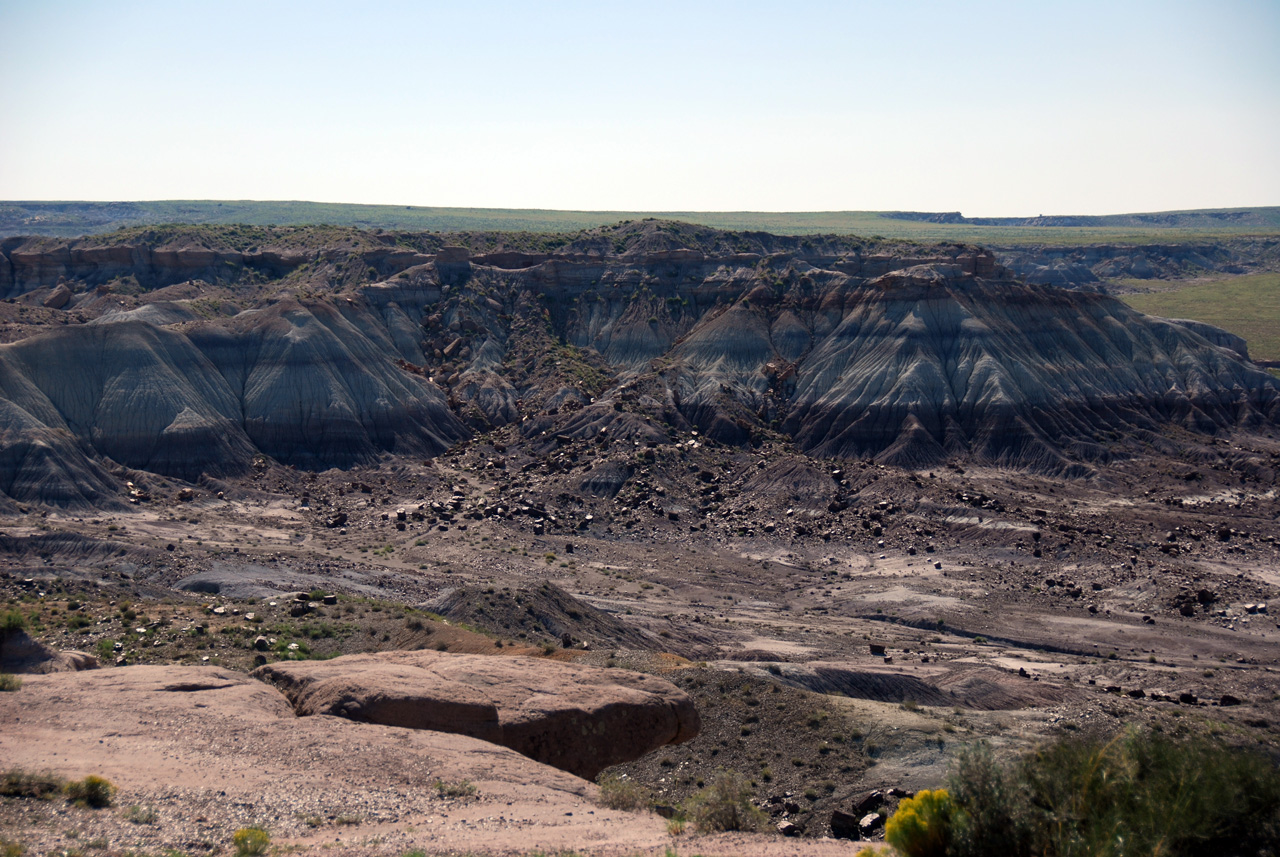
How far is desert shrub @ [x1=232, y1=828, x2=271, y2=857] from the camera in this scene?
46.0ft

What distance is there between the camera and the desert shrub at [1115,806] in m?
13.5

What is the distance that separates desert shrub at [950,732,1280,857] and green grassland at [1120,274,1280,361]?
11638 cm

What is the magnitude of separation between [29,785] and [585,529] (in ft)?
140

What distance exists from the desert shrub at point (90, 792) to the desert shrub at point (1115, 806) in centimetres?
1293

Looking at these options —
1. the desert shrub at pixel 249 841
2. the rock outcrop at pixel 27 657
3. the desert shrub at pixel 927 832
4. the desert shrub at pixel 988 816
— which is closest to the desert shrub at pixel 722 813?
the desert shrub at pixel 927 832

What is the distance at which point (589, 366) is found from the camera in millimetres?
78438

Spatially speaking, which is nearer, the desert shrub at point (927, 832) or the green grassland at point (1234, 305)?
the desert shrub at point (927, 832)

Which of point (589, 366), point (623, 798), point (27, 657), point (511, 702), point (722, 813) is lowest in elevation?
point (623, 798)

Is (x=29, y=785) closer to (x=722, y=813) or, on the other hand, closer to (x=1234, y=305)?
(x=722, y=813)

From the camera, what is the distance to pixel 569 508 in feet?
194

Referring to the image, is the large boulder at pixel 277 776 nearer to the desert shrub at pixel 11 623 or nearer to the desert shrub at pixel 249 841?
the desert shrub at pixel 249 841

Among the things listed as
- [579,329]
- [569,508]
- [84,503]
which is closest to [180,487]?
[84,503]

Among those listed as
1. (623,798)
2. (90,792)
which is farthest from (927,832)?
(90,792)

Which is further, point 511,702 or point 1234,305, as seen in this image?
point 1234,305
